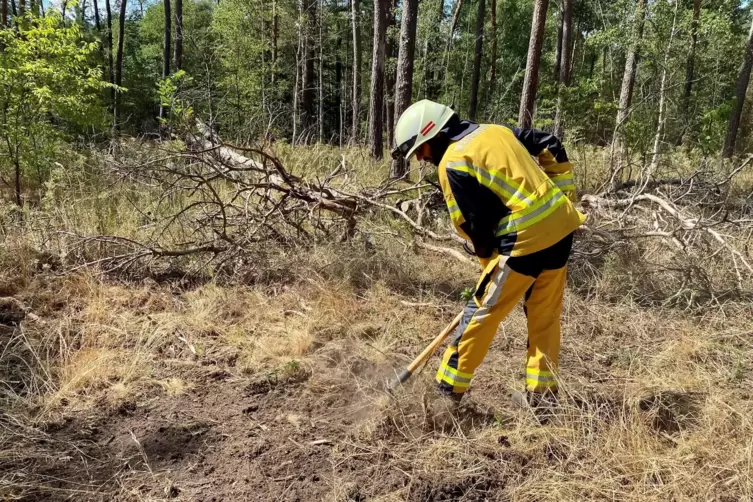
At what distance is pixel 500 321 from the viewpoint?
2531mm

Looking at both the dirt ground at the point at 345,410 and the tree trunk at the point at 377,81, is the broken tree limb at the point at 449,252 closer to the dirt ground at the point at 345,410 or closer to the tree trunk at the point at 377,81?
the dirt ground at the point at 345,410

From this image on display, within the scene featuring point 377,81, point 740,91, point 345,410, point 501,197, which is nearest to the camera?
point 501,197

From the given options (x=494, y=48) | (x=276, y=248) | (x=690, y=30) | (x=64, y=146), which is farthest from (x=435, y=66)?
(x=276, y=248)

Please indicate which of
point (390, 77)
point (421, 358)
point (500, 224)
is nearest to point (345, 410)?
point (421, 358)

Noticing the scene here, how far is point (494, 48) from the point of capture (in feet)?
73.4

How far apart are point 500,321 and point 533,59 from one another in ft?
24.5

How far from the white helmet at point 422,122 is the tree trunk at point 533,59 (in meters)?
6.45

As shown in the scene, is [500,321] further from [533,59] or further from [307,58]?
[307,58]

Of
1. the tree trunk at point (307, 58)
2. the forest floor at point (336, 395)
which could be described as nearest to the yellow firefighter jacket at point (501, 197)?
the forest floor at point (336, 395)

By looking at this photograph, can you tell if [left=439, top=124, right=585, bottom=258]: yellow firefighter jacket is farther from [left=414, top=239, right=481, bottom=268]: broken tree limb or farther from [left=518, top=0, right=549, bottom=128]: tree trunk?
[left=518, top=0, right=549, bottom=128]: tree trunk

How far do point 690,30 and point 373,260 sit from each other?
7.78 metres

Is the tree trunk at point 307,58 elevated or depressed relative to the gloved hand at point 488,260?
elevated

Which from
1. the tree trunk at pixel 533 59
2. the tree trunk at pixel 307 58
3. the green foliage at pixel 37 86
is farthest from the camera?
the tree trunk at pixel 307 58

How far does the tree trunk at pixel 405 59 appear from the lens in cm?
734
